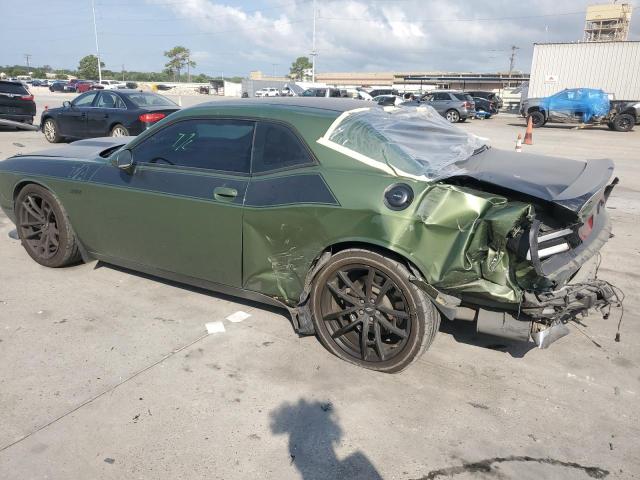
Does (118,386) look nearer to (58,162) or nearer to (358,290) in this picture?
(358,290)

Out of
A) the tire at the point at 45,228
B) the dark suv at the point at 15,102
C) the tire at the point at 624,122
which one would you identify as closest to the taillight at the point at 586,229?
the tire at the point at 45,228

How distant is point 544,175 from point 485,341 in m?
1.25

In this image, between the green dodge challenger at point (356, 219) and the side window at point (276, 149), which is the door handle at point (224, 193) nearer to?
the green dodge challenger at point (356, 219)

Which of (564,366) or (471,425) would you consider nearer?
(471,425)

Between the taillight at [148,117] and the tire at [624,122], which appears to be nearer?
the taillight at [148,117]

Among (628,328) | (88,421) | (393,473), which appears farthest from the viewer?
(628,328)

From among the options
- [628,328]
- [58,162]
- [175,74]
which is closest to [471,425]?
[628,328]

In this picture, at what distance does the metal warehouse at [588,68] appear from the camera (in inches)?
1153

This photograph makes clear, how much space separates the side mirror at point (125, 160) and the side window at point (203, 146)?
0.17 ft

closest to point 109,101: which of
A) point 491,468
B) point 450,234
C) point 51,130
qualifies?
point 51,130

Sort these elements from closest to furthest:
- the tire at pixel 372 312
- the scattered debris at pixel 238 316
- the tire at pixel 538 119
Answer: the tire at pixel 372 312 → the scattered debris at pixel 238 316 → the tire at pixel 538 119

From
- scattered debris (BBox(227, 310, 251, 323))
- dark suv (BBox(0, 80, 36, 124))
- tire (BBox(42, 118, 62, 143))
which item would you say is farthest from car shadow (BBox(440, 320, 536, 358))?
dark suv (BBox(0, 80, 36, 124))

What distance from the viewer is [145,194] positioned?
13.0 feet

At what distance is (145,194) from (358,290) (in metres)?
1.86
